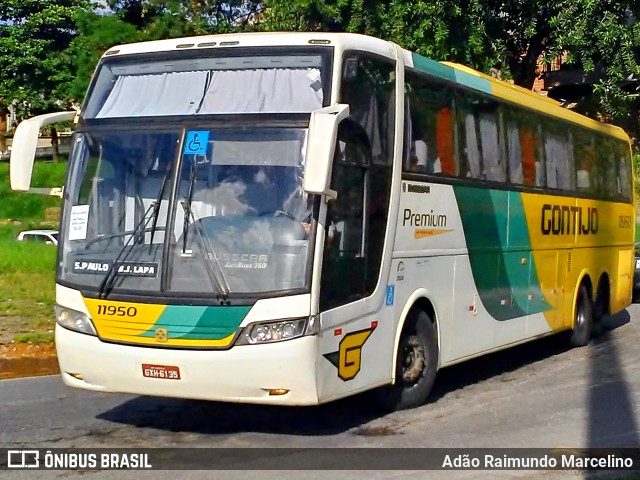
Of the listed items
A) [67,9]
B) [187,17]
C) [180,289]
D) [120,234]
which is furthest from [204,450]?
[67,9]

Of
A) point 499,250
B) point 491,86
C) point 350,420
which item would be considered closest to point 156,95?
point 350,420

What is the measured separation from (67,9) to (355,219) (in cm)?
4227

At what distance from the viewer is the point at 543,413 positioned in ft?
31.0

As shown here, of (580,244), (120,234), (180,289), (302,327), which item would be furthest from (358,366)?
(580,244)

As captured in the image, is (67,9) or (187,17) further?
(67,9)

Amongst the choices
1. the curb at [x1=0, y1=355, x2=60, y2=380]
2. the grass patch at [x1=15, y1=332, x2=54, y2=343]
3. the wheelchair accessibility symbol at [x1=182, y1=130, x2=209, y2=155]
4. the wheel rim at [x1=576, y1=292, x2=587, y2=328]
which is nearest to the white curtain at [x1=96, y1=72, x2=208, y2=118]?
the wheelchair accessibility symbol at [x1=182, y1=130, x2=209, y2=155]

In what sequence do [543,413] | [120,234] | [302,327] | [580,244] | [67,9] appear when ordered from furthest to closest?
[67,9]
[580,244]
[543,413]
[120,234]
[302,327]

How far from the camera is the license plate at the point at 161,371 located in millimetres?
7570

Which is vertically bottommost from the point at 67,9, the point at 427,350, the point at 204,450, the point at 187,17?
the point at 204,450

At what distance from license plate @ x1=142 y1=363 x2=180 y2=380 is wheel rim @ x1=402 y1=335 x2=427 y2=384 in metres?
2.46

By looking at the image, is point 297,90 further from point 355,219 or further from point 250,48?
point 355,219

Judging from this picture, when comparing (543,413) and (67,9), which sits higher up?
(67,9)

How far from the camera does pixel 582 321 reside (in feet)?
47.7

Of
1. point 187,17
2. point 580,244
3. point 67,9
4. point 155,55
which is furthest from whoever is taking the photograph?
point 67,9
